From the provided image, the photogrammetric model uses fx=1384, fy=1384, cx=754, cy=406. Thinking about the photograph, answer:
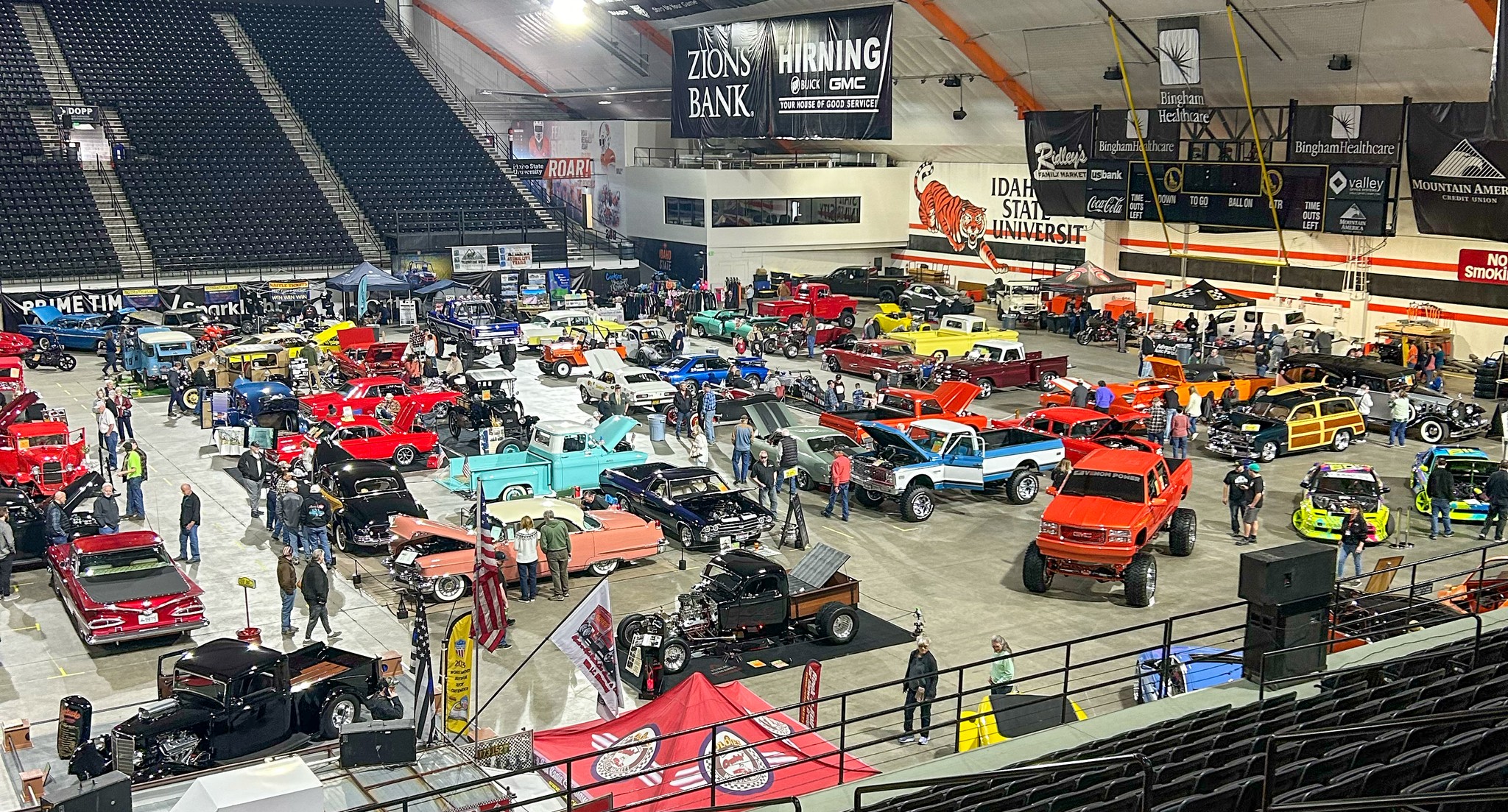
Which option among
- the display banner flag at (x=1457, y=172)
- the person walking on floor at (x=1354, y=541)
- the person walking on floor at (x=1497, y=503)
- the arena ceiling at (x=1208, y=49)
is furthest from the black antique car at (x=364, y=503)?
the display banner flag at (x=1457, y=172)

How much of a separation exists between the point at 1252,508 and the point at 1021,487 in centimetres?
443

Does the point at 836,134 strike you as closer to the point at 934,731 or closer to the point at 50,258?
the point at 50,258

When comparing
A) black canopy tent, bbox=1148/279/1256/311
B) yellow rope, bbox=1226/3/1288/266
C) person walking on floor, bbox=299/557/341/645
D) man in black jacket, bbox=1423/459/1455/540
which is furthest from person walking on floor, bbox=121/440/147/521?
black canopy tent, bbox=1148/279/1256/311

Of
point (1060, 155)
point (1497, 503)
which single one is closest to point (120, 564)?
point (1497, 503)

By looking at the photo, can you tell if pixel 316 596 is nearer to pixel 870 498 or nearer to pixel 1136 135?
pixel 870 498

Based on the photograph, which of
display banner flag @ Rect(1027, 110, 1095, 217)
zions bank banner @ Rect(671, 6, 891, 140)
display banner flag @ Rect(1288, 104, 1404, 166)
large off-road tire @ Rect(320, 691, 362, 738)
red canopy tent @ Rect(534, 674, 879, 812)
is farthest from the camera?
display banner flag @ Rect(1027, 110, 1095, 217)

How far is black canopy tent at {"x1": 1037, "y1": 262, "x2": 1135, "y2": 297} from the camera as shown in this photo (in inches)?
1753

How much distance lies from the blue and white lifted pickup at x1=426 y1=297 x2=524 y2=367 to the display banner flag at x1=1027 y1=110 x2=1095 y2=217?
18.6 m

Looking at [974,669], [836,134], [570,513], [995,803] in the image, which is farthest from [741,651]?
[836,134]

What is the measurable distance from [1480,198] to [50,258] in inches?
1770

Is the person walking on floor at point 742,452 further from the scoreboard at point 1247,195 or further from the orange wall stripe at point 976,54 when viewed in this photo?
the orange wall stripe at point 976,54

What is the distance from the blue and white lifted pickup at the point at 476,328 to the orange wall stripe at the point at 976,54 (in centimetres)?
1623

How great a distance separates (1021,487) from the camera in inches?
1030

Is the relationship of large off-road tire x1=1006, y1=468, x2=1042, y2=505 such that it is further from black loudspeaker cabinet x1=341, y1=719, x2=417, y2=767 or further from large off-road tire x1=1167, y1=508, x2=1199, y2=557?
black loudspeaker cabinet x1=341, y1=719, x2=417, y2=767
